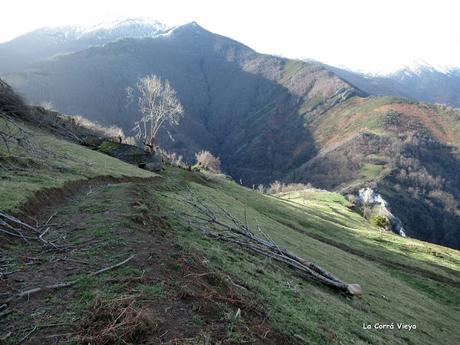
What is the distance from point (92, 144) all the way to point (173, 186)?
2683 cm

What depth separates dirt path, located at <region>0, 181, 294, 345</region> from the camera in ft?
27.0

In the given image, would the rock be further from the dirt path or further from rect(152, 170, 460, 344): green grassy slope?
the dirt path

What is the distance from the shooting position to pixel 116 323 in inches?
327

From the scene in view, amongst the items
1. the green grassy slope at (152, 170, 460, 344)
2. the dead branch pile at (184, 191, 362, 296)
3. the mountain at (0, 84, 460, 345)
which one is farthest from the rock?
the green grassy slope at (152, 170, 460, 344)

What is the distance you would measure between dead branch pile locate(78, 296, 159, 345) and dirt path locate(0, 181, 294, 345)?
0.06 feet

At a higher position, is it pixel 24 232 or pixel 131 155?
pixel 24 232

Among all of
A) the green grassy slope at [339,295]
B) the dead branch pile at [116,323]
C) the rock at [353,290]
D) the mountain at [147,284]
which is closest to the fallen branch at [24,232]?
the mountain at [147,284]

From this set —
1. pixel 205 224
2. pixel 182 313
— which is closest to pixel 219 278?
pixel 182 313

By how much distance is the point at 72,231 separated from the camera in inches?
627

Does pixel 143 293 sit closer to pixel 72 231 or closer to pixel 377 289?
pixel 72 231

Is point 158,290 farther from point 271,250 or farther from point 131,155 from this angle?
point 131,155

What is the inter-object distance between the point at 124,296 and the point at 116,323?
3.75ft

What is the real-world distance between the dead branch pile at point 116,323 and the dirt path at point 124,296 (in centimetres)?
2

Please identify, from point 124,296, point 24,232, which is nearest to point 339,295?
Answer: point 124,296
